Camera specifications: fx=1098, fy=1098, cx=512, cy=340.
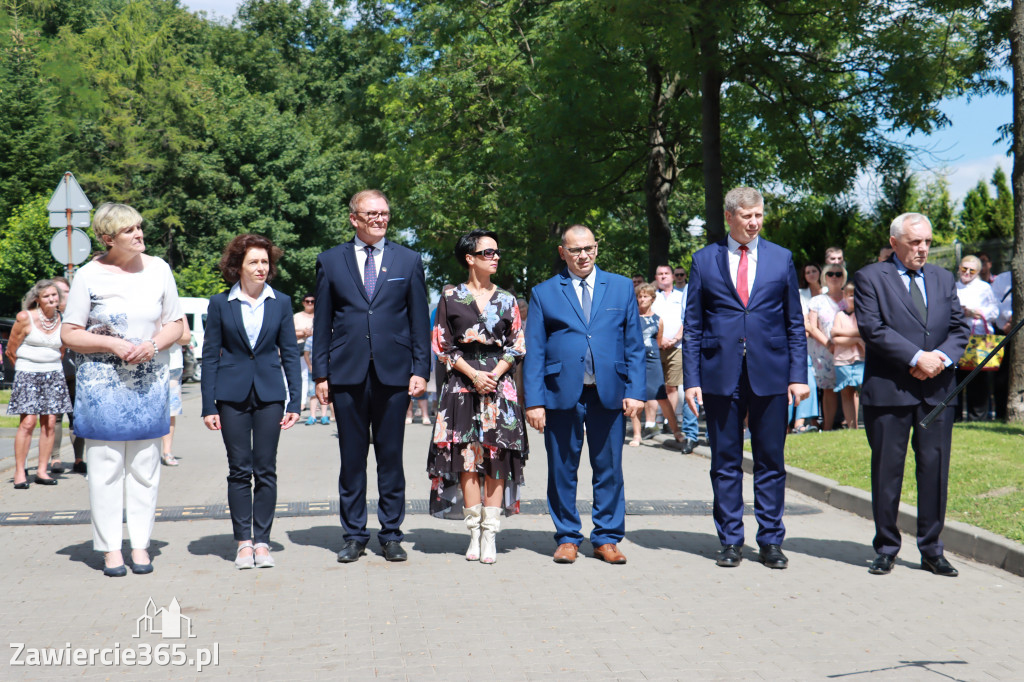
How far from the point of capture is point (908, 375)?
22.0ft

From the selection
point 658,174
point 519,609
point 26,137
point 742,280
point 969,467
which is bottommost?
point 519,609

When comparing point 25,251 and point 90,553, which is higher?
Answer: point 25,251

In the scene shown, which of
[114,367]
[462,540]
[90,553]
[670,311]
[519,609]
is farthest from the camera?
[670,311]

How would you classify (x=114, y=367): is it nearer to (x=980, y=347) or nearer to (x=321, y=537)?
(x=321, y=537)

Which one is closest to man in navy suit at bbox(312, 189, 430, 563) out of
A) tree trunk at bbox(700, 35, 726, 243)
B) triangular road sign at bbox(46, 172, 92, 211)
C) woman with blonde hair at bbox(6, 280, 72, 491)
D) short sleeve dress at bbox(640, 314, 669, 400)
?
woman with blonde hair at bbox(6, 280, 72, 491)

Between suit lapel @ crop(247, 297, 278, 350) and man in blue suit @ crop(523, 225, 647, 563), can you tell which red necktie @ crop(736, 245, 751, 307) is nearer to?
man in blue suit @ crop(523, 225, 647, 563)

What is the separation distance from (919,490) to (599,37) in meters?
14.3

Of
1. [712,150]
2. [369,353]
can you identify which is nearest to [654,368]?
[712,150]

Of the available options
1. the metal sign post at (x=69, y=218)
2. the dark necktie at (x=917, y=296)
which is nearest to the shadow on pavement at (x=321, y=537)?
the dark necktie at (x=917, y=296)

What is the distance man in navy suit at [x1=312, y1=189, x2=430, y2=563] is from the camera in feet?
22.5

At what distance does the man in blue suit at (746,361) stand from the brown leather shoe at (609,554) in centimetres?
61

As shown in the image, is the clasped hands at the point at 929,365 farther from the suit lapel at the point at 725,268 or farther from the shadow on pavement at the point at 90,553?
the shadow on pavement at the point at 90,553

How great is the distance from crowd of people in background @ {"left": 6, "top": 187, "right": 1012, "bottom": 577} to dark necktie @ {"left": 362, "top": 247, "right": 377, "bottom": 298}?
0.01 m

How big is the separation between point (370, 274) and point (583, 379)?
4.94 ft
